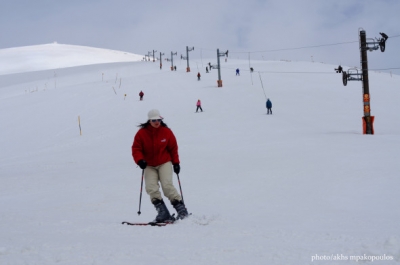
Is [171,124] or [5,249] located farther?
[171,124]

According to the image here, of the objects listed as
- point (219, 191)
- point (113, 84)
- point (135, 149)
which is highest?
point (113, 84)

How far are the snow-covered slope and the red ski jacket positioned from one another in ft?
333

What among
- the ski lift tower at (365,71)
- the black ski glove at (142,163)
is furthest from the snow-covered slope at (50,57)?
the black ski glove at (142,163)

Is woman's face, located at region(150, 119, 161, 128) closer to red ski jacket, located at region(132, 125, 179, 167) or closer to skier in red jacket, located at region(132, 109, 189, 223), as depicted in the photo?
skier in red jacket, located at region(132, 109, 189, 223)

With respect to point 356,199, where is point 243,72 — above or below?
above

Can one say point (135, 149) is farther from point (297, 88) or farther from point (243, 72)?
point (243, 72)

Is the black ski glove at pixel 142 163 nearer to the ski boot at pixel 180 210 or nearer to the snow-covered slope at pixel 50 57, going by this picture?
the ski boot at pixel 180 210

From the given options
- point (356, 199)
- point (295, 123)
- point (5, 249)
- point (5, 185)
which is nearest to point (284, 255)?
point (5, 249)

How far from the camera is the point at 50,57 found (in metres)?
123

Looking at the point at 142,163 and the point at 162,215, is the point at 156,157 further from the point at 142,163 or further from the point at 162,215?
the point at 162,215

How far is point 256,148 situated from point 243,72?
43.8 meters

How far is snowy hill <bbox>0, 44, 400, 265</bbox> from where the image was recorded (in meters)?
4.83

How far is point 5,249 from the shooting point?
185 inches

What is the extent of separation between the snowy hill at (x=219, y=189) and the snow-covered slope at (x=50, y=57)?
78.5 m
